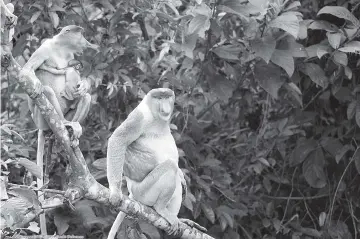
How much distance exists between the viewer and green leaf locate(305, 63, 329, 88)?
5102 millimetres

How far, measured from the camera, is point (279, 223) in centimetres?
545

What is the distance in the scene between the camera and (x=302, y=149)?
5.64 meters

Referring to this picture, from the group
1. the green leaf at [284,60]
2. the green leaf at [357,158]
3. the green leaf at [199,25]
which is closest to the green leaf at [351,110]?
the green leaf at [357,158]

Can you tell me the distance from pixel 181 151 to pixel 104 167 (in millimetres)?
695

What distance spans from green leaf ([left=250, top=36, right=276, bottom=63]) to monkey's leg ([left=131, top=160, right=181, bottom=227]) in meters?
1.51

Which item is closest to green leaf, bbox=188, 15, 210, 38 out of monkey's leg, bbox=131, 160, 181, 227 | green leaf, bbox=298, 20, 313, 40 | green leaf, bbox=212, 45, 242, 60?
green leaf, bbox=212, 45, 242, 60

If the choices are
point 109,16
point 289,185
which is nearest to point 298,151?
point 289,185

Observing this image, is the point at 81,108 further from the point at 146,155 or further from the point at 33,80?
the point at 146,155

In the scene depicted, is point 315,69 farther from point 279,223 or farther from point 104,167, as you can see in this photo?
point 104,167

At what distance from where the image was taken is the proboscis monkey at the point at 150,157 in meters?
3.34

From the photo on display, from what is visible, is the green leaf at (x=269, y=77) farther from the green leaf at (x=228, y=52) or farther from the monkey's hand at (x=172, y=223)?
the monkey's hand at (x=172, y=223)

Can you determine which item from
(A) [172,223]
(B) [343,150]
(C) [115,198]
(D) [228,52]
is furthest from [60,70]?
(B) [343,150]

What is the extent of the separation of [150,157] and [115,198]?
1.38 feet

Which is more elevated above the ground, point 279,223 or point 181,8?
point 181,8
